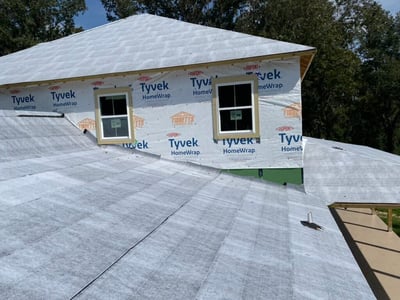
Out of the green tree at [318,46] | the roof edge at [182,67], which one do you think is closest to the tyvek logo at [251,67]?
the roof edge at [182,67]

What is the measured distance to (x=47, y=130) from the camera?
23.9 feet

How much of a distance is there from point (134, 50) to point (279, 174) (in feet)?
17.4

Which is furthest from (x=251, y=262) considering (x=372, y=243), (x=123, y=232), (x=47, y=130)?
(x=372, y=243)

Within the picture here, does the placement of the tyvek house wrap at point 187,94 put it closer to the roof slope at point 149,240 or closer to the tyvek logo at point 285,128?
the tyvek logo at point 285,128

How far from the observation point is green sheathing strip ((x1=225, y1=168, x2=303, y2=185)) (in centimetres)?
750

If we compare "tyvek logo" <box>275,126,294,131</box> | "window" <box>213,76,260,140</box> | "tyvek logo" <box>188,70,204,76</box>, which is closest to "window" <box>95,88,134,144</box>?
"tyvek logo" <box>188,70,204,76</box>

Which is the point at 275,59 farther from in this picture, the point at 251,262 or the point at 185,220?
the point at 251,262

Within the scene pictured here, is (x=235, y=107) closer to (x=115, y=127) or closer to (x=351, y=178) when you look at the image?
(x=351, y=178)

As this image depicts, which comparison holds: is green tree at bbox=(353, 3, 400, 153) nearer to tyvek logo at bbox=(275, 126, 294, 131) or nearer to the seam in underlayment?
tyvek logo at bbox=(275, 126, 294, 131)

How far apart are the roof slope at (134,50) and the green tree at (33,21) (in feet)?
49.9

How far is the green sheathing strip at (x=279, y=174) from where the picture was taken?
750 cm

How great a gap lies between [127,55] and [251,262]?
289 inches

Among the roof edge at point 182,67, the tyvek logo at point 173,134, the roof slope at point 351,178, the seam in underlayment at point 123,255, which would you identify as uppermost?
the roof edge at point 182,67

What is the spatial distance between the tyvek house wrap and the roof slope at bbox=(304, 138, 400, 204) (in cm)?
55
